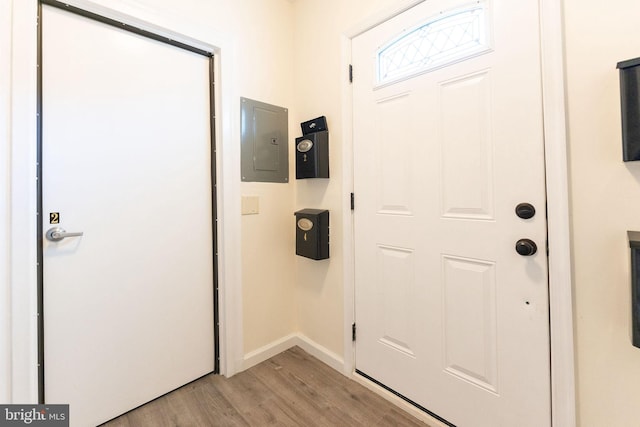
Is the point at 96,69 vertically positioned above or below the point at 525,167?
above

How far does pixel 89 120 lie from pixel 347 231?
1498 millimetres

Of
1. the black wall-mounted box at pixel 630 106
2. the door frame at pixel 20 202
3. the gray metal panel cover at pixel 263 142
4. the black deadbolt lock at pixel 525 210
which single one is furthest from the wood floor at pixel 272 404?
the black wall-mounted box at pixel 630 106

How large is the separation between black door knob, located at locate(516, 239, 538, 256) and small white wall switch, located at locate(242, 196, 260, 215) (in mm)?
1497

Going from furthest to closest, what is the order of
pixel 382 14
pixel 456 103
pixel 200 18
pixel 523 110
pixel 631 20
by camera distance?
pixel 200 18 → pixel 382 14 → pixel 456 103 → pixel 523 110 → pixel 631 20

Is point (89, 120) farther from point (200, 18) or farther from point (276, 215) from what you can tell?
point (276, 215)

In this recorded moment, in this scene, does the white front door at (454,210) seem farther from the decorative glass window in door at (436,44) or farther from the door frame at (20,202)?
the door frame at (20,202)

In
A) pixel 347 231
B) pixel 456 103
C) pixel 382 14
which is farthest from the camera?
pixel 347 231

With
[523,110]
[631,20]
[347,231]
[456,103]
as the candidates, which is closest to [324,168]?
[347,231]

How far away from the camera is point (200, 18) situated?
1.65m

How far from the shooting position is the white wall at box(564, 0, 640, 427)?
2.99 feet

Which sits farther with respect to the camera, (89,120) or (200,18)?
(200,18)

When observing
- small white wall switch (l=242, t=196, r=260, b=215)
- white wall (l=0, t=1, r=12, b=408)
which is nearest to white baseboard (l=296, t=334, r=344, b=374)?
small white wall switch (l=242, t=196, r=260, b=215)

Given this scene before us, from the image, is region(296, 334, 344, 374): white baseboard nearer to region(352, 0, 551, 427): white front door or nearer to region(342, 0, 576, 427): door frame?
region(352, 0, 551, 427): white front door

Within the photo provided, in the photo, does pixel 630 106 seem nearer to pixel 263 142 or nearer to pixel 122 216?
pixel 263 142
